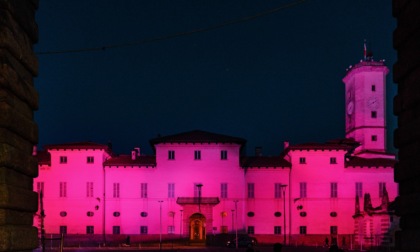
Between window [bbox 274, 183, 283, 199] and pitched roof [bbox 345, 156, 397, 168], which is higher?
pitched roof [bbox 345, 156, 397, 168]

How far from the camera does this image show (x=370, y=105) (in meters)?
88.0

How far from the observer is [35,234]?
8.48m

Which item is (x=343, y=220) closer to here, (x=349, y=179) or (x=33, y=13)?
(x=349, y=179)

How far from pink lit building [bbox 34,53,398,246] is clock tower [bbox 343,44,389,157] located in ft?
47.5

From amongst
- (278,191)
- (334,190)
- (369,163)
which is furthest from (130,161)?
(369,163)

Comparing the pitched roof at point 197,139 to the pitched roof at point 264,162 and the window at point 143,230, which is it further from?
the window at point 143,230

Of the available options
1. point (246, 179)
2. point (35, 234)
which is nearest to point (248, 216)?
point (246, 179)

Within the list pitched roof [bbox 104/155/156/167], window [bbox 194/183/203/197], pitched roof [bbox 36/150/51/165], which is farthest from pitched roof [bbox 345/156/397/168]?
pitched roof [bbox 36/150/51/165]

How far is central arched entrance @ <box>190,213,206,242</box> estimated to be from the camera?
234ft

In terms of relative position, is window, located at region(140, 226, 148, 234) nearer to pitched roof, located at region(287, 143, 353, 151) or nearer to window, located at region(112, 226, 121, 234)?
window, located at region(112, 226, 121, 234)

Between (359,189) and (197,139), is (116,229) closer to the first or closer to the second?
(197,139)

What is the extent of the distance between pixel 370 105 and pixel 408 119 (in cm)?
8209

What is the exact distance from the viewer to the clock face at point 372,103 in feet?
288

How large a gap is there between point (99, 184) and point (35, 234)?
64.2 m
